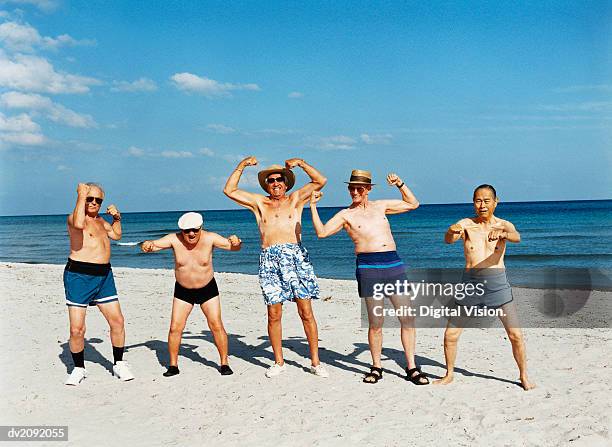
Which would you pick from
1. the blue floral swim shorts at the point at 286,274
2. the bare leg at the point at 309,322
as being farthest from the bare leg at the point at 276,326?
the bare leg at the point at 309,322

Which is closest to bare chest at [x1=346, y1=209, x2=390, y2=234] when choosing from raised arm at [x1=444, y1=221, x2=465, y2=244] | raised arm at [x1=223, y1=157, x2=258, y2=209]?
raised arm at [x1=444, y1=221, x2=465, y2=244]

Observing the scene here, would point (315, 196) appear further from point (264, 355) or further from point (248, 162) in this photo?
point (264, 355)

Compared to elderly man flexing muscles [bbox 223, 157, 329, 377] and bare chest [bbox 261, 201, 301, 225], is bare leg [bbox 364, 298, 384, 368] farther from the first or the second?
bare chest [bbox 261, 201, 301, 225]

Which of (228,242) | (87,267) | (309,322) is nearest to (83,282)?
(87,267)

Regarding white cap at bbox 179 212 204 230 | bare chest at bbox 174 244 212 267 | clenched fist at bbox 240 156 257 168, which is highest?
clenched fist at bbox 240 156 257 168

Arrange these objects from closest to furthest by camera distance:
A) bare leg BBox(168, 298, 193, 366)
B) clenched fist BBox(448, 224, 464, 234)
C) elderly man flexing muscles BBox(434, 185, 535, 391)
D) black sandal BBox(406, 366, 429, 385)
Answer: clenched fist BBox(448, 224, 464, 234), elderly man flexing muscles BBox(434, 185, 535, 391), black sandal BBox(406, 366, 429, 385), bare leg BBox(168, 298, 193, 366)

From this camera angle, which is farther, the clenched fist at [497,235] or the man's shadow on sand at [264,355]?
the man's shadow on sand at [264,355]

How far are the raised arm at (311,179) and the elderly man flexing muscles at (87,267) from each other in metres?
1.97

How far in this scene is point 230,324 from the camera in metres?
10.3

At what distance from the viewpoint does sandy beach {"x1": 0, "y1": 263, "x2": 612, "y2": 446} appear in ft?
17.3

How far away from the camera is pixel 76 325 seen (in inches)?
259

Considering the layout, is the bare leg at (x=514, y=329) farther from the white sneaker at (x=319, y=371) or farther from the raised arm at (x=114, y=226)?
the raised arm at (x=114, y=226)

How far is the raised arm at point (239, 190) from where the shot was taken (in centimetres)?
685

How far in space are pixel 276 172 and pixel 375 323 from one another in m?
1.92
